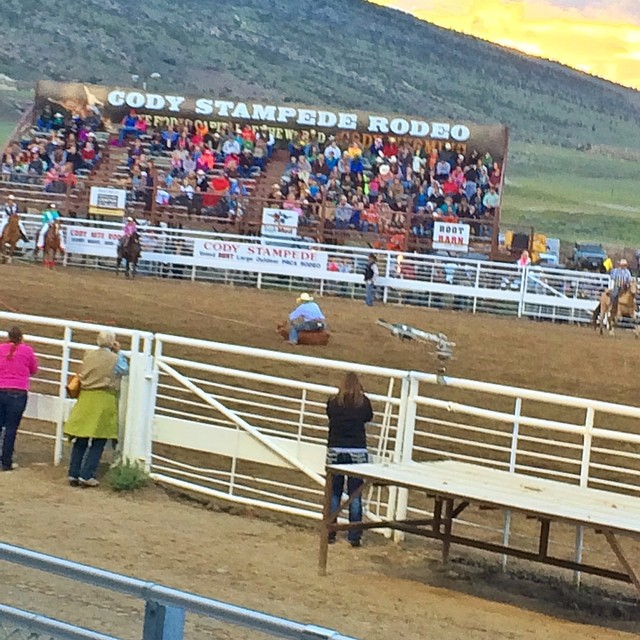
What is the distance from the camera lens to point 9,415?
35.3ft

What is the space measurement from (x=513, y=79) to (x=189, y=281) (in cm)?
5242

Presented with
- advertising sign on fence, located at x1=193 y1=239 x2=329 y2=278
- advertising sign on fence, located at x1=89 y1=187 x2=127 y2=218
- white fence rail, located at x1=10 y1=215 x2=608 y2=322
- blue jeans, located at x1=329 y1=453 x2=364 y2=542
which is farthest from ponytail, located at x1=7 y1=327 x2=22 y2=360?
advertising sign on fence, located at x1=89 y1=187 x2=127 y2=218

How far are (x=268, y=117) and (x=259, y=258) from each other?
37.3ft

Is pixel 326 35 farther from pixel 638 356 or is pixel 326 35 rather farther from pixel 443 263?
pixel 638 356

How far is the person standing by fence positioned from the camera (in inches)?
1107

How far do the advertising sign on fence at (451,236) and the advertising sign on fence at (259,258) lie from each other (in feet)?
15.3

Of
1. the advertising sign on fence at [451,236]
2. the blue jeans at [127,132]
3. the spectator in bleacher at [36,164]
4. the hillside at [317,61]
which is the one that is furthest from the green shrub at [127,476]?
the hillside at [317,61]

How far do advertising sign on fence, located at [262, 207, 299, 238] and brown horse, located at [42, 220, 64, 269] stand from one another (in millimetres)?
6560

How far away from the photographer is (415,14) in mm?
84562

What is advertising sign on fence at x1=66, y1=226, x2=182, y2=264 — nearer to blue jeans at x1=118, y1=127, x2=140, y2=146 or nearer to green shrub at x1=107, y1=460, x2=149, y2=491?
blue jeans at x1=118, y1=127, x2=140, y2=146

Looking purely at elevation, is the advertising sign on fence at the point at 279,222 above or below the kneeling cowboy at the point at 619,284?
above

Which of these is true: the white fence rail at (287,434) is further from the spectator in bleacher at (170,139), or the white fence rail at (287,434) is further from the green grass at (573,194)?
the green grass at (573,194)

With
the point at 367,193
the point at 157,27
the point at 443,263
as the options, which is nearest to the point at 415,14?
the point at 157,27

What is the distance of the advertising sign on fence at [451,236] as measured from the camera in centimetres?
3447
